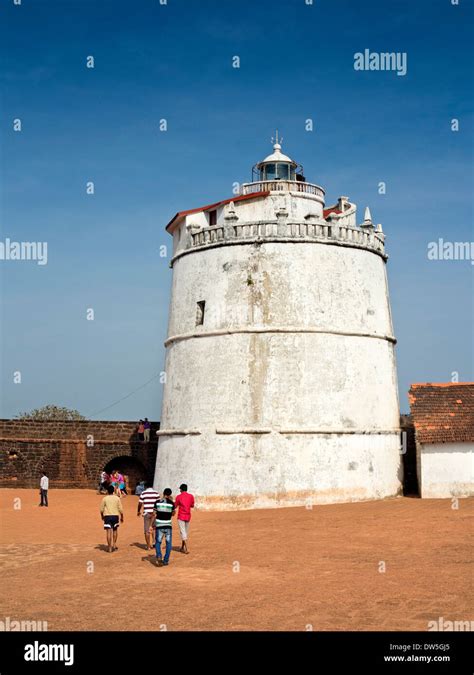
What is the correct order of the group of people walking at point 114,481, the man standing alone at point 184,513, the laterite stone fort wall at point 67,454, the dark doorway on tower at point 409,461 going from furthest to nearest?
1. the laterite stone fort wall at point 67,454
2. the group of people walking at point 114,481
3. the dark doorway on tower at point 409,461
4. the man standing alone at point 184,513

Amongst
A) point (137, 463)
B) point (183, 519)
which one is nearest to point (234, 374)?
point (183, 519)

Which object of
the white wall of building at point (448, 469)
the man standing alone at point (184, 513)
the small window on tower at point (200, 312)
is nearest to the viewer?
the man standing alone at point (184, 513)

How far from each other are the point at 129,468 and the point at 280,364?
11.3m

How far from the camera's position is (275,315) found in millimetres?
21328

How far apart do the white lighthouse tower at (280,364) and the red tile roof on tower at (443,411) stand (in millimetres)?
998

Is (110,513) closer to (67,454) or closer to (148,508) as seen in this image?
(148,508)

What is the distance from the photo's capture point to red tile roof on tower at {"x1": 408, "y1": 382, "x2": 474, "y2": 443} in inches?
833

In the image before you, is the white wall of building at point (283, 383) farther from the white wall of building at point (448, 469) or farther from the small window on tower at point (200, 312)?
the white wall of building at point (448, 469)

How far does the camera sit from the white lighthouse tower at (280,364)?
20.7 metres

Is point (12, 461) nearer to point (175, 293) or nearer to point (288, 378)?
point (175, 293)

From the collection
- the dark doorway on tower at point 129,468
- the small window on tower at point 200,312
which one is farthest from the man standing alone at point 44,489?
the small window on tower at point 200,312

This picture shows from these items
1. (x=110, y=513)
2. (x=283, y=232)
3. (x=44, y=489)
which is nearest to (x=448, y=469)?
(x=283, y=232)

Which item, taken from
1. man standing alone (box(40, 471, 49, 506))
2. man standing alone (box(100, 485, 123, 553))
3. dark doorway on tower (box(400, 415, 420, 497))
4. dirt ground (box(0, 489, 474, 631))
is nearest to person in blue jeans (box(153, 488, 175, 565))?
dirt ground (box(0, 489, 474, 631))
